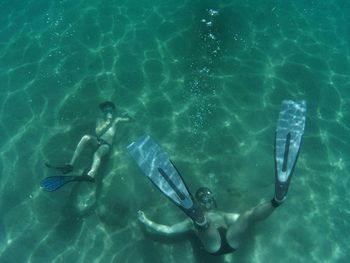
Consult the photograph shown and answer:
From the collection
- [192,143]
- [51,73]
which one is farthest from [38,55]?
[192,143]

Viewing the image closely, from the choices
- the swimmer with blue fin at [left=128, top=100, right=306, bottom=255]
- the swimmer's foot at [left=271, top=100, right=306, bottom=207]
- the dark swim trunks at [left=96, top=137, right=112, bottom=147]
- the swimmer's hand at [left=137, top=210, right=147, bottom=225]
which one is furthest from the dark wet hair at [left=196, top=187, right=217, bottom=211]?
the dark swim trunks at [left=96, top=137, right=112, bottom=147]

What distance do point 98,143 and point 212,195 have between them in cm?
310

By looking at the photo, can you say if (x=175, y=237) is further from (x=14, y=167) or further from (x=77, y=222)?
(x=14, y=167)

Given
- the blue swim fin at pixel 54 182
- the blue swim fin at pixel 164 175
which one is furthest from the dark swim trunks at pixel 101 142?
the blue swim fin at pixel 54 182

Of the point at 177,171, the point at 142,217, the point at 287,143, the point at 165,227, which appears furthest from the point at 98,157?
the point at 287,143

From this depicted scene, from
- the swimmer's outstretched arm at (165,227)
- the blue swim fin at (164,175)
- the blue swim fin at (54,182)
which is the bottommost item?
the swimmer's outstretched arm at (165,227)

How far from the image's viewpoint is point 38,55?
11523mm

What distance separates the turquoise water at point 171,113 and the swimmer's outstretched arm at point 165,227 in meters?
0.21

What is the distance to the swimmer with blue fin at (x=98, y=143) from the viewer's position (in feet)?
25.7

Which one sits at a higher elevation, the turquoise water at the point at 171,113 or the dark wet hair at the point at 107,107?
the dark wet hair at the point at 107,107

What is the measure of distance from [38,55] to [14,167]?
4080mm

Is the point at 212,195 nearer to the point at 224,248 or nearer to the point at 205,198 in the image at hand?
the point at 205,198

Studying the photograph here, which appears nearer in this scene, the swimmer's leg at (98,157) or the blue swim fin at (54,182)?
the blue swim fin at (54,182)

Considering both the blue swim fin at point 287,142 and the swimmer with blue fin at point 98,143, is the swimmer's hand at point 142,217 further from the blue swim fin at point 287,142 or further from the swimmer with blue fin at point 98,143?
the blue swim fin at point 287,142
